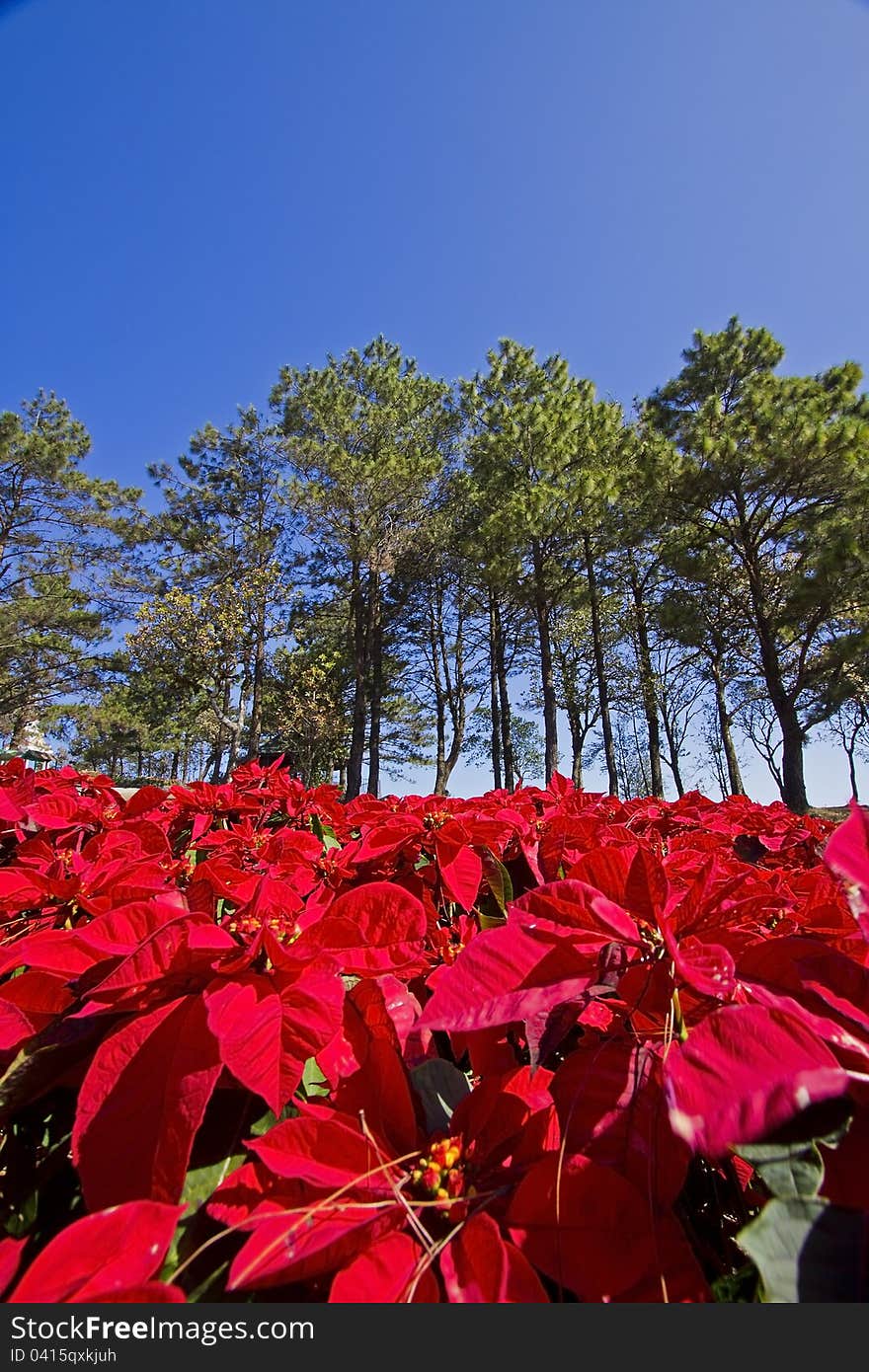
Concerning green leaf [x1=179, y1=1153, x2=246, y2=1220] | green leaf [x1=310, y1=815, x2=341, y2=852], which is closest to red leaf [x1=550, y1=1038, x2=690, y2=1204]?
green leaf [x1=179, y1=1153, x2=246, y2=1220]

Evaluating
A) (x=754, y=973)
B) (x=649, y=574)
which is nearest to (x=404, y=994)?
(x=754, y=973)

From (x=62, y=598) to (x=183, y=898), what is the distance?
2042cm

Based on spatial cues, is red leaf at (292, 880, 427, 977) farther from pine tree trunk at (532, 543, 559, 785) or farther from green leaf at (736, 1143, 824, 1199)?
pine tree trunk at (532, 543, 559, 785)

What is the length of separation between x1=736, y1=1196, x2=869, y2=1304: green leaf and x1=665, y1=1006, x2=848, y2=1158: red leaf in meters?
0.03

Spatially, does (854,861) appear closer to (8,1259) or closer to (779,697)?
(8,1259)

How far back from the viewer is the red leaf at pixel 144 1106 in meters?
0.38

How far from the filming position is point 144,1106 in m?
0.41

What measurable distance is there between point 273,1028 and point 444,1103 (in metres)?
0.16

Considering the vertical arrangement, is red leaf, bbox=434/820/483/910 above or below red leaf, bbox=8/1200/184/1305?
above

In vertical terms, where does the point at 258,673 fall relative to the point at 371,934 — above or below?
above

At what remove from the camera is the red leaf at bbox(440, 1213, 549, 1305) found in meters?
0.33

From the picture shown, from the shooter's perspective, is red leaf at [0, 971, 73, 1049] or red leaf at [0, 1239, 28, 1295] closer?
red leaf at [0, 1239, 28, 1295]

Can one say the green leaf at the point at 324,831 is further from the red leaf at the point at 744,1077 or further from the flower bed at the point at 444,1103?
the red leaf at the point at 744,1077

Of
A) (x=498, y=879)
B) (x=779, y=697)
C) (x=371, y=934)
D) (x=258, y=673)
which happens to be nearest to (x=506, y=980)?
(x=371, y=934)
